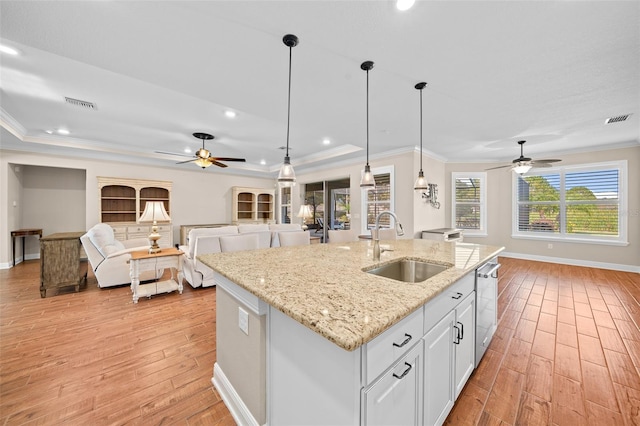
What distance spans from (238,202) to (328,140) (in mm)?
4324

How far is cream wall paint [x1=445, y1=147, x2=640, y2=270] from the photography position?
4.69 m

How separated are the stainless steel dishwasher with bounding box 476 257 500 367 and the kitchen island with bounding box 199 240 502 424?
0.64ft

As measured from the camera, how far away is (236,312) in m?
1.48

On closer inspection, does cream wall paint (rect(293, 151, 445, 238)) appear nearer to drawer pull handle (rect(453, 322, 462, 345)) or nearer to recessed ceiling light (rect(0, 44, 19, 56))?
drawer pull handle (rect(453, 322, 462, 345))

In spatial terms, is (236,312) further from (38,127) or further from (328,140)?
(38,127)

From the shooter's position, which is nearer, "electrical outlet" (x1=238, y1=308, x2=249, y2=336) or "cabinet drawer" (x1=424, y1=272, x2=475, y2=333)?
"cabinet drawer" (x1=424, y1=272, x2=475, y2=333)

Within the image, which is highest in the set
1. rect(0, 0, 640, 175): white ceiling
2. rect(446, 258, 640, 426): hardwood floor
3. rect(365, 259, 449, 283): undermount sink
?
rect(0, 0, 640, 175): white ceiling

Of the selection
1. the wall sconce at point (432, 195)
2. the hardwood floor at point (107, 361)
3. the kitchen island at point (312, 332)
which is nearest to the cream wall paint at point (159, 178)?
the hardwood floor at point (107, 361)

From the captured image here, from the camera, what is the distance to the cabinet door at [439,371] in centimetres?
119

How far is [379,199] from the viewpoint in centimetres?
552

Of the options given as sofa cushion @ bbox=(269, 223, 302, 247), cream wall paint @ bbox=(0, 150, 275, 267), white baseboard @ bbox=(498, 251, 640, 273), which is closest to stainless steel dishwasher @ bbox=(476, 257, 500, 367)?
sofa cushion @ bbox=(269, 223, 302, 247)

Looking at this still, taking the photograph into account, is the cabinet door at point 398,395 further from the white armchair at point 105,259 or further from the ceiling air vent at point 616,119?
the ceiling air vent at point 616,119

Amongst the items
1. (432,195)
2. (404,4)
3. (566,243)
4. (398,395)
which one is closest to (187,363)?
(398,395)

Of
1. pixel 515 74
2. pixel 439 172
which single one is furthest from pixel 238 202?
pixel 515 74
